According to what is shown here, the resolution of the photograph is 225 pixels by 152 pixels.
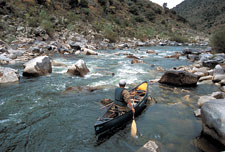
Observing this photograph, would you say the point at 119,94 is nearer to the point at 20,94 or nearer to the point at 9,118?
the point at 9,118

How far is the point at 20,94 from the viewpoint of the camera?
733 cm

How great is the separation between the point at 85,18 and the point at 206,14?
72844mm

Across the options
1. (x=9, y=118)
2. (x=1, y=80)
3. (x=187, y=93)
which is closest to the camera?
(x=9, y=118)

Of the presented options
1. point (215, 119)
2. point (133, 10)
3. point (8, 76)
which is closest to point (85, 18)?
point (133, 10)

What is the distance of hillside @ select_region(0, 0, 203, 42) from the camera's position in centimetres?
2742

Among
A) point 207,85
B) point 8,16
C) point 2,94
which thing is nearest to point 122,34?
point 8,16

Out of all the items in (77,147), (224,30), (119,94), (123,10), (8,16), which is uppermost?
(123,10)

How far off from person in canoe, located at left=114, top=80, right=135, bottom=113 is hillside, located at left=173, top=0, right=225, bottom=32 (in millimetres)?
76288

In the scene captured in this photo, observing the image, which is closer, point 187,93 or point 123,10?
point 187,93

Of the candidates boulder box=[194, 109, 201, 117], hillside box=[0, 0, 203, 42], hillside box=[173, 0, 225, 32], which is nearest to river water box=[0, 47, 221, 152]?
boulder box=[194, 109, 201, 117]

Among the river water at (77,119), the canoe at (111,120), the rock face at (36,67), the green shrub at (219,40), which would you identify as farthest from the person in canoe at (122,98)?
the green shrub at (219,40)

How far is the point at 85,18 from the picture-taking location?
40.5 m

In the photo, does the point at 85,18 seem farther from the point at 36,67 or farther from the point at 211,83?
the point at 211,83

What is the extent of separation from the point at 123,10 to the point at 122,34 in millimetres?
24601
